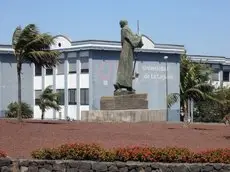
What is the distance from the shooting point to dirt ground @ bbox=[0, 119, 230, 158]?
53.1ft

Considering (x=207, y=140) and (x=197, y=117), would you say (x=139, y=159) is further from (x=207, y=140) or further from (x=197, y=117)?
(x=197, y=117)

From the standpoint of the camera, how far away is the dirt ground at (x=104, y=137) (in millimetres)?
16172

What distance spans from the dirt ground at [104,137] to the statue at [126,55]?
17.5ft

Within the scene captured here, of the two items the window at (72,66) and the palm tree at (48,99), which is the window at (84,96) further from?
the palm tree at (48,99)

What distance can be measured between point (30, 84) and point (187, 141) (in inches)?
2039

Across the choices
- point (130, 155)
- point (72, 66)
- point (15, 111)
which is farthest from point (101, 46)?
point (130, 155)

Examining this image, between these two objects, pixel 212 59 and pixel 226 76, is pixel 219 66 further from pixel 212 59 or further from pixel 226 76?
pixel 226 76

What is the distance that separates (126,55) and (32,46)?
5224mm

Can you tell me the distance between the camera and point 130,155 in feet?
40.8

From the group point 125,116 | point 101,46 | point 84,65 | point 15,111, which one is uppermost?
point 101,46

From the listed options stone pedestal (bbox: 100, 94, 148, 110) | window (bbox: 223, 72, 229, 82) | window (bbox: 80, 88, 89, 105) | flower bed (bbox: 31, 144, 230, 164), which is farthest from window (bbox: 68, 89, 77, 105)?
flower bed (bbox: 31, 144, 230, 164)

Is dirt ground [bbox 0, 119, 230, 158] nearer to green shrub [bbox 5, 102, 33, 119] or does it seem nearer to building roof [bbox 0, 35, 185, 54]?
green shrub [bbox 5, 102, 33, 119]

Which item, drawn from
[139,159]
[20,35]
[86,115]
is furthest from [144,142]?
[86,115]

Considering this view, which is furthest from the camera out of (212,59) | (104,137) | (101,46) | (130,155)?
Answer: (212,59)
